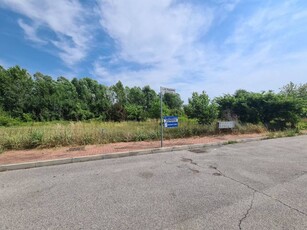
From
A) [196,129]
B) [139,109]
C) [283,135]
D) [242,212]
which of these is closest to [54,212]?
[242,212]

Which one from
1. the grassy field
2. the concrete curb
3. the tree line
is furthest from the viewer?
the tree line

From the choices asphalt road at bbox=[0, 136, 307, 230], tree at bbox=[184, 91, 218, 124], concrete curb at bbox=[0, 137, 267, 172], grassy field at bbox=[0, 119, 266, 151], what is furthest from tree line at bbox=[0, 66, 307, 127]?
asphalt road at bbox=[0, 136, 307, 230]

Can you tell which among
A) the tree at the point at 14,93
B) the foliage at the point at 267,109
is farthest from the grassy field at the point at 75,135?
the tree at the point at 14,93

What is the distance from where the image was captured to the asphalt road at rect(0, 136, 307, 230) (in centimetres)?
275

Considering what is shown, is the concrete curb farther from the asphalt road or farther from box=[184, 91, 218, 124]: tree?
box=[184, 91, 218, 124]: tree

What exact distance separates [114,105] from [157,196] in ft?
133

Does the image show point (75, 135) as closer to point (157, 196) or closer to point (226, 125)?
point (157, 196)

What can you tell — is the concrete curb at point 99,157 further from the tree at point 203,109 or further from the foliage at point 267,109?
the foliage at point 267,109

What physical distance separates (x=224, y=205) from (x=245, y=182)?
1416mm

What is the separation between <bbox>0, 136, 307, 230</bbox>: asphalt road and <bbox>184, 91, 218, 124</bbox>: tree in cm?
703

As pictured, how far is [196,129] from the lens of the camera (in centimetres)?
1178

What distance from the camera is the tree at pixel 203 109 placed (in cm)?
1288

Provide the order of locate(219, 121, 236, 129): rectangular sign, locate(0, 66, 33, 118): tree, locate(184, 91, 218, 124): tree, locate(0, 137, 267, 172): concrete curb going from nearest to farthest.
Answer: locate(0, 137, 267, 172): concrete curb < locate(219, 121, 236, 129): rectangular sign < locate(184, 91, 218, 124): tree < locate(0, 66, 33, 118): tree

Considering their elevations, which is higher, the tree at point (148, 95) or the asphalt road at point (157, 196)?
the tree at point (148, 95)
